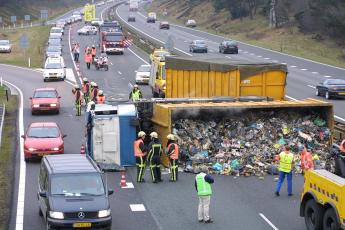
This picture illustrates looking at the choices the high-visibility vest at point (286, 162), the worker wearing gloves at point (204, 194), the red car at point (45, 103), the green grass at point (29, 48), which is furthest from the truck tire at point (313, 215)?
the green grass at point (29, 48)

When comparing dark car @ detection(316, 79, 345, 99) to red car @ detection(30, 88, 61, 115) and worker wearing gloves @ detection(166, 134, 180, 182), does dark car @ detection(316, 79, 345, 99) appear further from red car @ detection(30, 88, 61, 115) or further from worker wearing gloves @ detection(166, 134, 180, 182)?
worker wearing gloves @ detection(166, 134, 180, 182)

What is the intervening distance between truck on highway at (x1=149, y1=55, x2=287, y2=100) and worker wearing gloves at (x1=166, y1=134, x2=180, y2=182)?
808 centimetres

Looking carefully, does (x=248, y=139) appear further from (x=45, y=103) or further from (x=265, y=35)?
(x=265, y=35)

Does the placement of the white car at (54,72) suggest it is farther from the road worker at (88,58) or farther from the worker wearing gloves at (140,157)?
the worker wearing gloves at (140,157)

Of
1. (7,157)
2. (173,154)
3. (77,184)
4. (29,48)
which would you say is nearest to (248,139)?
(173,154)

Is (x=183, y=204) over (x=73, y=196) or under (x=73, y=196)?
under

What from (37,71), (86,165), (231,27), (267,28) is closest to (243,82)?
(86,165)

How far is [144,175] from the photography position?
81.6 ft

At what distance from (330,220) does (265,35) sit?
8554 cm

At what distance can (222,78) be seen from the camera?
32000 millimetres

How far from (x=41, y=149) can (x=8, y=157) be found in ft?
5.60

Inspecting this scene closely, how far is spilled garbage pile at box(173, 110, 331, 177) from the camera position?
2575 cm

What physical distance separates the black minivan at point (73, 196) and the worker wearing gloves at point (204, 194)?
7.72 ft

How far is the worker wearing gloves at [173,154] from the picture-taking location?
23.6 metres
